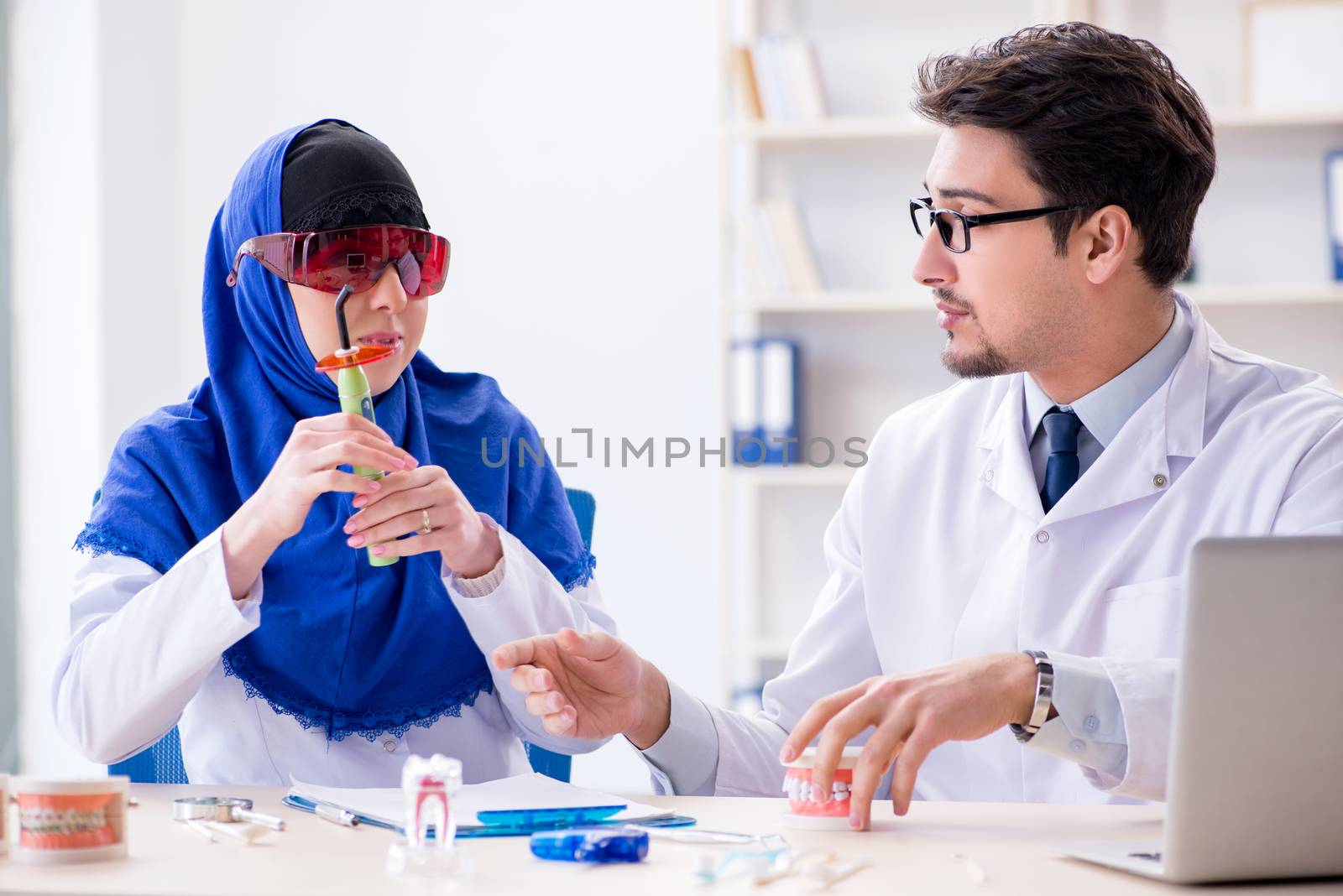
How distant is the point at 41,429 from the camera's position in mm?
3652

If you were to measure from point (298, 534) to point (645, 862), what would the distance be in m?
0.81

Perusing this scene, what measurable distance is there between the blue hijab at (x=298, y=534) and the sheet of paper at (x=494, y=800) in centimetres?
31

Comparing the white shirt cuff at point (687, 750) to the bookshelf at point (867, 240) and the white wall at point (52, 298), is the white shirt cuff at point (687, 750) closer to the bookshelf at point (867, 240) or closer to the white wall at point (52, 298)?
the bookshelf at point (867, 240)

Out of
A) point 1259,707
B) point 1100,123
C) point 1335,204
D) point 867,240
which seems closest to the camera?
point 1259,707

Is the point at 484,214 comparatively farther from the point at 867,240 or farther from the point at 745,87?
the point at 867,240

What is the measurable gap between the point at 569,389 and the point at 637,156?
27.5 inches

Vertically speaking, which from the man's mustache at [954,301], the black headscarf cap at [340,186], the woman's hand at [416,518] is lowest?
the woman's hand at [416,518]

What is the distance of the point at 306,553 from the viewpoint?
65.9 inches

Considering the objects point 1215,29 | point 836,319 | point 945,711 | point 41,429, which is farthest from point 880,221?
point 945,711

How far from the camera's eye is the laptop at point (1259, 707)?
914 millimetres

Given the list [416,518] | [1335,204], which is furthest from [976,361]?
[1335,204]

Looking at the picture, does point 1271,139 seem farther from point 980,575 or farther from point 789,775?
point 789,775

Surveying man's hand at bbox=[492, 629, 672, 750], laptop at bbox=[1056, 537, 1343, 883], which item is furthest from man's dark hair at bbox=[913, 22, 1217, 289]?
laptop at bbox=[1056, 537, 1343, 883]

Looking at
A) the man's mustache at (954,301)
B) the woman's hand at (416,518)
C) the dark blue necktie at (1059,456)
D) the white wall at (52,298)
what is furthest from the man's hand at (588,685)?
the white wall at (52,298)
